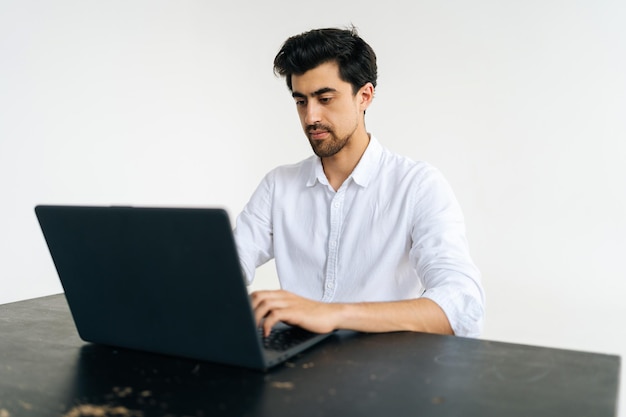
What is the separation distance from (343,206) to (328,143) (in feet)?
0.65

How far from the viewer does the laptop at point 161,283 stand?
902mm

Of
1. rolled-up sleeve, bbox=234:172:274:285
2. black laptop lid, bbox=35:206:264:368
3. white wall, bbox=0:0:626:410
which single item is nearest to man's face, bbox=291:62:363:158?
rolled-up sleeve, bbox=234:172:274:285

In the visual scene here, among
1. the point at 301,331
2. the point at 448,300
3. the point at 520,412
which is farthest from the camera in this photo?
the point at 448,300

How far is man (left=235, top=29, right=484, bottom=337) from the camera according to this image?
179cm

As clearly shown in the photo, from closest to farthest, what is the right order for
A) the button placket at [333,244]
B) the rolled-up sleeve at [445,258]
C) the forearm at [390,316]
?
the forearm at [390,316] < the rolled-up sleeve at [445,258] < the button placket at [333,244]

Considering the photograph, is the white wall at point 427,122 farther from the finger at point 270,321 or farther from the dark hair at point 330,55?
the finger at point 270,321

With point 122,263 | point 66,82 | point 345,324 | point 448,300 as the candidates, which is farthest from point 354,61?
point 66,82

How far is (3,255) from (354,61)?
2192 mm

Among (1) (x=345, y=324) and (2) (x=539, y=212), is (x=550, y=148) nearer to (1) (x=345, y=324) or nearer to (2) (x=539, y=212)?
(2) (x=539, y=212)

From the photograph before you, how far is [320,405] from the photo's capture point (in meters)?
0.82

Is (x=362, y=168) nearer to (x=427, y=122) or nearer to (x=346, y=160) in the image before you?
(x=346, y=160)

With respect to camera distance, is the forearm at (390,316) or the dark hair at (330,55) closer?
the forearm at (390,316)

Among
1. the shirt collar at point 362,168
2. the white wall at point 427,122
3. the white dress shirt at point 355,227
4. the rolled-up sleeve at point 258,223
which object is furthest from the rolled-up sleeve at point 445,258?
the white wall at point 427,122

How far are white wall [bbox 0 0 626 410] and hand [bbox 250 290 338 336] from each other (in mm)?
2552
